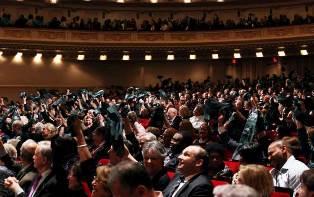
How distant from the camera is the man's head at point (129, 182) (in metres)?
2.67

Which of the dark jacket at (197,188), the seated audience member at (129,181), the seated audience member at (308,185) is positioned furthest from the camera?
the dark jacket at (197,188)

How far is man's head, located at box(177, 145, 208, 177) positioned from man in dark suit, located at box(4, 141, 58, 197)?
44.5 inches

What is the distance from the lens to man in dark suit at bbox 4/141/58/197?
4082 mm

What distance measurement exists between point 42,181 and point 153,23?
2113cm

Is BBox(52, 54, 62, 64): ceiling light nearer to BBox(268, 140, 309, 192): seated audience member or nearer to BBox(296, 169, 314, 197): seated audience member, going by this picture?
BBox(268, 140, 309, 192): seated audience member

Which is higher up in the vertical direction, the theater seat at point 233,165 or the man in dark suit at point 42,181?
the man in dark suit at point 42,181

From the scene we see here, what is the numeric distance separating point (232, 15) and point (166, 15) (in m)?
3.68

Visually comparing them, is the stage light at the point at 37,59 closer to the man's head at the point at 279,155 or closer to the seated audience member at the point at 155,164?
the seated audience member at the point at 155,164

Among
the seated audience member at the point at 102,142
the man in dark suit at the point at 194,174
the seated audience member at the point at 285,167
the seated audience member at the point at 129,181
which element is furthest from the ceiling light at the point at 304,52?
the seated audience member at the point at 129,181

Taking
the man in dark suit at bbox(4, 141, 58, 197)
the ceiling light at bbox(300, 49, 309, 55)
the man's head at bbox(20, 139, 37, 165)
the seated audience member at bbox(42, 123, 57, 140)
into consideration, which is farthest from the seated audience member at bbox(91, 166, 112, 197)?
the ceiling light at bbox(300, 49, 309, 55)

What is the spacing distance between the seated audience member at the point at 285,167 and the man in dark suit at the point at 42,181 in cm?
218

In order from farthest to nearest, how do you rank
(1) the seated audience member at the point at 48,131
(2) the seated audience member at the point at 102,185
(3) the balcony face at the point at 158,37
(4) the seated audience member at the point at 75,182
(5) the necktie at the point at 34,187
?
(3) the balcony face at the point at 158,37, (1) the seated audience member at the point at 48,131, (5) the necktie at the point at 34,187, (4) the seated audience member at the point at 75,182, (2) the seated audience member at the point at 102,185

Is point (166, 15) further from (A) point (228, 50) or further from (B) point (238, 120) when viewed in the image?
(B) point (238, 120)

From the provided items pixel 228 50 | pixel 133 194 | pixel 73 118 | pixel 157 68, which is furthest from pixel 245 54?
pixel 133 194
